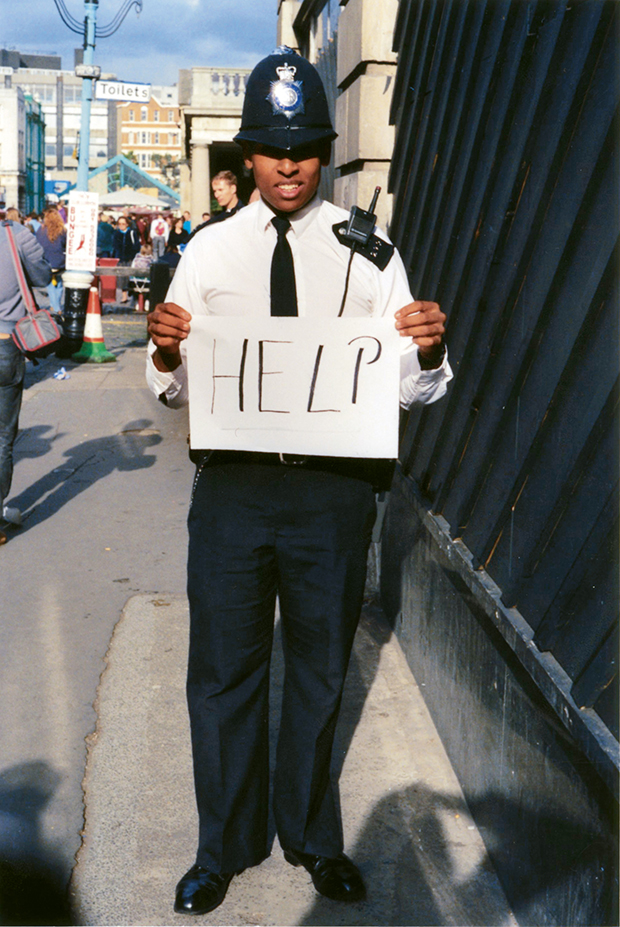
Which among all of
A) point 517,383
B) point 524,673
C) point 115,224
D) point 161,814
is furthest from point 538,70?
point 115,224

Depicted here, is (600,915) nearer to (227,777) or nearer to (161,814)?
(227,777)

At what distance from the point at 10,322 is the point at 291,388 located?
416cm

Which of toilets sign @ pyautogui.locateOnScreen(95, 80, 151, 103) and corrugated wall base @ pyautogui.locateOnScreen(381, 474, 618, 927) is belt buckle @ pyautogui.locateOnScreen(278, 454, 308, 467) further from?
toilets sign @ pyautogui.locateOnScreen(95, 80, 151, 103)

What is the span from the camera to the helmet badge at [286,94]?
2.60m

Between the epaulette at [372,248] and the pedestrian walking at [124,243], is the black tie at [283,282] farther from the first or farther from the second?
the pedestrian walking at [124,243]

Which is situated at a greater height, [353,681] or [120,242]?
[353,681]

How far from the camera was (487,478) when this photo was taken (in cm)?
338

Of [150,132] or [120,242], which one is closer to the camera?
[120,242]

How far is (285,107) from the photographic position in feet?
8.53

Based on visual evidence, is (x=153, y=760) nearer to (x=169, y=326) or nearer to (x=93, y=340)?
(x=169, y=326)

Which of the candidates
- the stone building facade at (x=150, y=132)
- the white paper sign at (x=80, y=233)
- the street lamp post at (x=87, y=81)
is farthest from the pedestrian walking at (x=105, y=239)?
the stone building facade at (x=150, y=132)

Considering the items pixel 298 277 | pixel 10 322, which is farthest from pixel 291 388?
pixel 10 322

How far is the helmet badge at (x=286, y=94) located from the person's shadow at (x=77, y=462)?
4827 millimetres

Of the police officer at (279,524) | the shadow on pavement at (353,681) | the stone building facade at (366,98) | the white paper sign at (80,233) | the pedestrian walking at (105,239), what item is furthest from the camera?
the pedestrian walking at (105,239)
